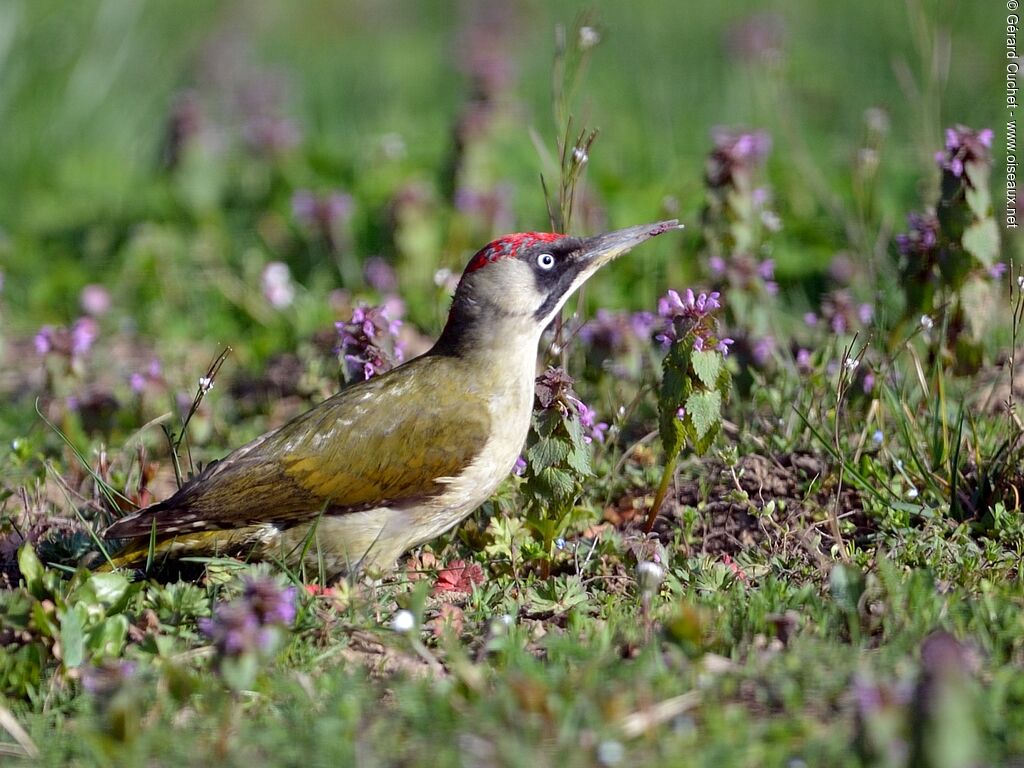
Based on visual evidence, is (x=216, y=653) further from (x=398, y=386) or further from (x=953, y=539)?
(x=953, y=539)

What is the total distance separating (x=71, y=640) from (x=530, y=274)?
1.88m

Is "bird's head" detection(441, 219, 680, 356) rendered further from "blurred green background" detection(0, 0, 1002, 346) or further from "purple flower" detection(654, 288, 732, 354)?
"blurred green background" detection(0, 0, 1002, 346)

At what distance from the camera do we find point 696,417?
4262mm

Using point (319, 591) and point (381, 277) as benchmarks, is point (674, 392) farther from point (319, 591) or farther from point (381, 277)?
point (381, 277)

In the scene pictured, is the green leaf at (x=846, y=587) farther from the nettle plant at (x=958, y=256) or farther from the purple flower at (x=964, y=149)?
the purple flower at (x=964, y=149)

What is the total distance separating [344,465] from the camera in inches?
174

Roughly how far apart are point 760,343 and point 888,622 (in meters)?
1.70

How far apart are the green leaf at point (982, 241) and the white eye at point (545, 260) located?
145cm

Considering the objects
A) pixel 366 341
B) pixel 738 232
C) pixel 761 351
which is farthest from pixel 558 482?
pixel 738 232

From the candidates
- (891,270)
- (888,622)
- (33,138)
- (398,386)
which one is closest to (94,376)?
(398,386)

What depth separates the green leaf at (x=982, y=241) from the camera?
15.7 feet

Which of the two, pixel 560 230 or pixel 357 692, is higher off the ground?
pixel 560 230

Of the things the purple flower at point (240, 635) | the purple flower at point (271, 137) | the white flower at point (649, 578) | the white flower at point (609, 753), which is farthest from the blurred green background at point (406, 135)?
the white flower at point (609, 753)

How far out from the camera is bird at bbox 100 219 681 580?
437cm
